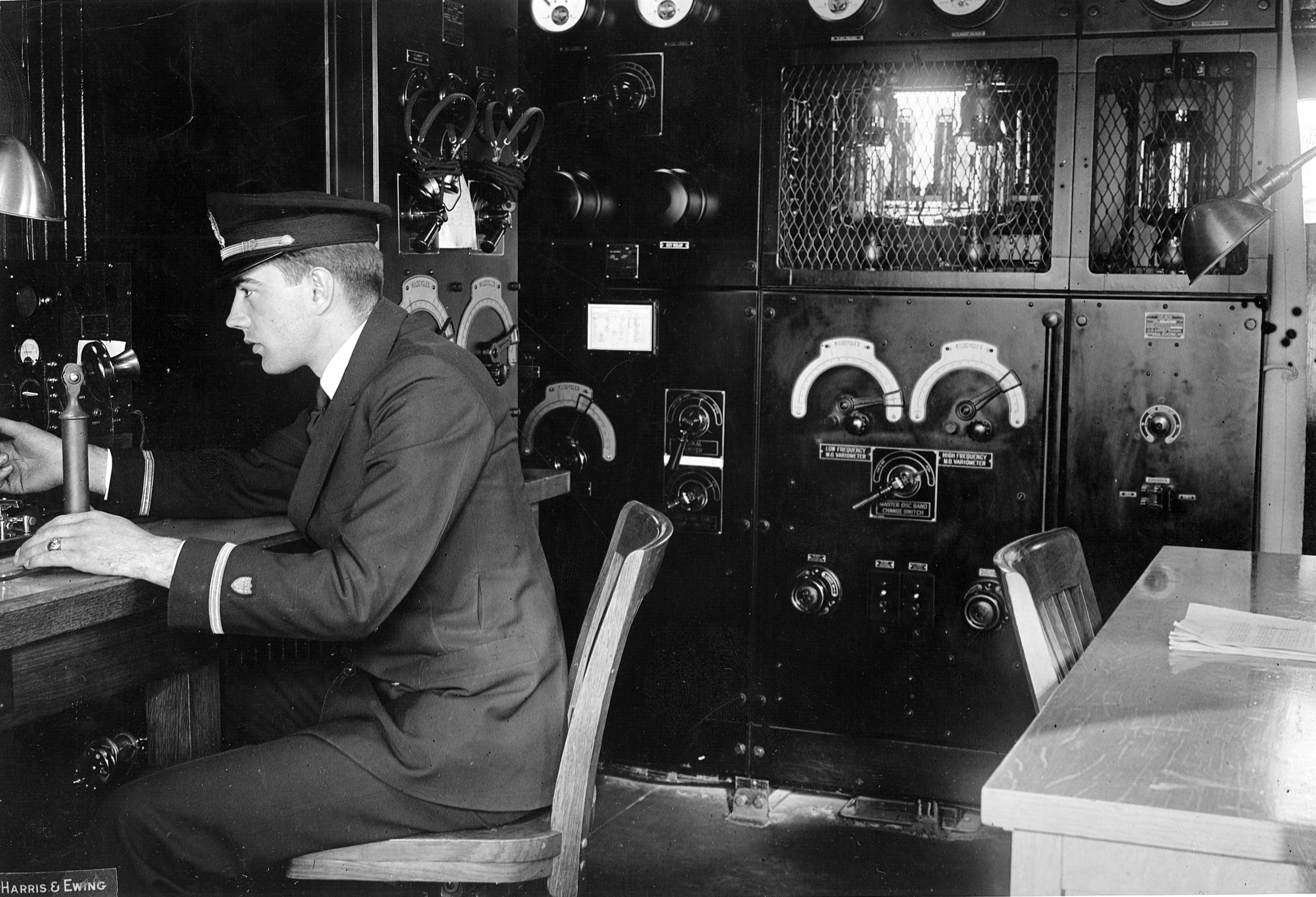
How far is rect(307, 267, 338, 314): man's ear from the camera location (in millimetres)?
2256

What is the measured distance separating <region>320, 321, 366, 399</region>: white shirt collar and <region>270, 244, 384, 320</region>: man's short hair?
0.12ft

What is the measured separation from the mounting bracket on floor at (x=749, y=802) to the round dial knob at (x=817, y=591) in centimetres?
54

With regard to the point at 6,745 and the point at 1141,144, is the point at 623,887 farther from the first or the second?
the point at 1141,144

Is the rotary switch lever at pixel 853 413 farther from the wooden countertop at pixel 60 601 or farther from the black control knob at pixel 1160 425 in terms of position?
the wooden countertop at pixel 60 601

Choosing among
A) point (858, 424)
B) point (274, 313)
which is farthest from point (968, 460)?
point (274, 313)

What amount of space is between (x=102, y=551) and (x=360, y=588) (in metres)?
0.42

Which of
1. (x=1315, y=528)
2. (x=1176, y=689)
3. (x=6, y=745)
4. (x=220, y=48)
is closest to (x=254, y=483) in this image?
(x=6, y=745)

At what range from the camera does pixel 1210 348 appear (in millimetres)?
3391

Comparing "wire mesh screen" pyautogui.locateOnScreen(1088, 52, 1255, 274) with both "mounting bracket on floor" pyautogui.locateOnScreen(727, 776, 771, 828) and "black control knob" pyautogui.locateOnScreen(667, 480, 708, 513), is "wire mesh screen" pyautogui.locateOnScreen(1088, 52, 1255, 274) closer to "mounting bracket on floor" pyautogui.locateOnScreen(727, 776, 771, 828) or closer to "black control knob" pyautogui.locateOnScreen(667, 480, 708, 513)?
"black control knob" pyautogui.locateOnScreen(667, 480, 708, 513)

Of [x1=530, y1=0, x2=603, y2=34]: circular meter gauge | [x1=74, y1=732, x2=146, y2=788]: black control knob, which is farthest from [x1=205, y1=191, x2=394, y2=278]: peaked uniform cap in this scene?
[x1=530, y1=0, x2=603, y2=34]: circular meter gauge

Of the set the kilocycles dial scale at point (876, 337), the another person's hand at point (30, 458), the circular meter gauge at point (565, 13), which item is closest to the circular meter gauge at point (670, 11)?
the kilocycles dial scale at point (876, 337)

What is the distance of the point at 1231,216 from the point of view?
249 cm

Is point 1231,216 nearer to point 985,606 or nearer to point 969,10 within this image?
point 969,10

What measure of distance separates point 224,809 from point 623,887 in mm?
1559
